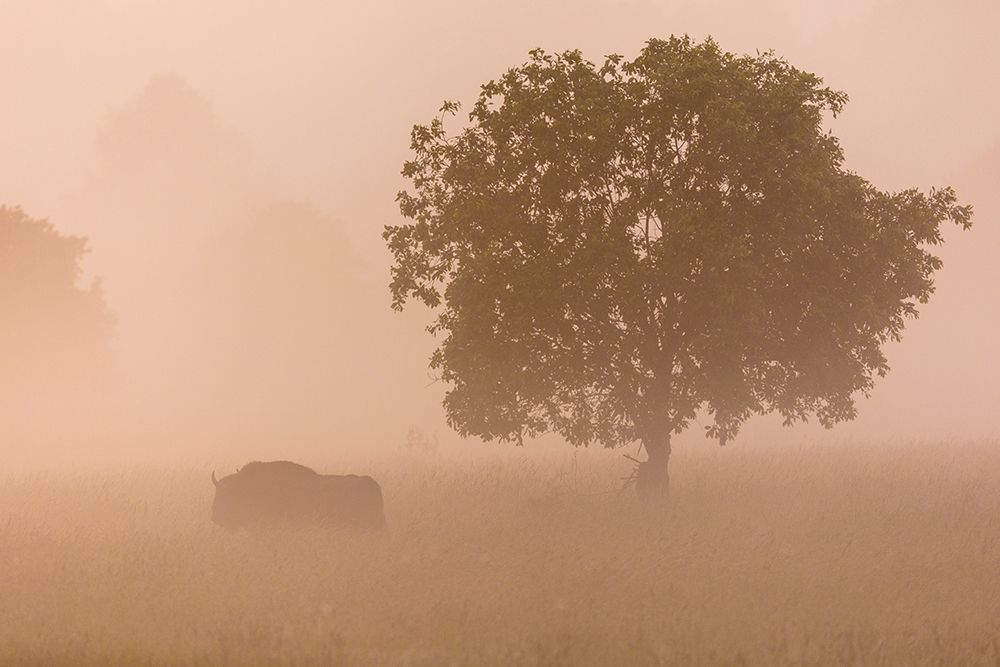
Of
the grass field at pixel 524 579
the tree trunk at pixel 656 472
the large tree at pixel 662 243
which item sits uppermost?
the large tree at pixel 662 243

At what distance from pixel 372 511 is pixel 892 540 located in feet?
29.6

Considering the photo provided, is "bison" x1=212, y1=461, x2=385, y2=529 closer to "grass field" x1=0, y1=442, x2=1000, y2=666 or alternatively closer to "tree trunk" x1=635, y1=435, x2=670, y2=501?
"grass field" x1=0, y1=442, x2=1000, y2=666

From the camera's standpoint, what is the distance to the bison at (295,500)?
71.1 feet

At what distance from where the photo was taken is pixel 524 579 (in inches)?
690

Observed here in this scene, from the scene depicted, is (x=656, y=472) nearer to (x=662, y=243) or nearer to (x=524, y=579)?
(x=662, y=243)

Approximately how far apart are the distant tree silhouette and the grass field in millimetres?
26968

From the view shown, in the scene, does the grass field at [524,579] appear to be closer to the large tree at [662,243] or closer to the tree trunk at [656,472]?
the tree trunk at [656,472]

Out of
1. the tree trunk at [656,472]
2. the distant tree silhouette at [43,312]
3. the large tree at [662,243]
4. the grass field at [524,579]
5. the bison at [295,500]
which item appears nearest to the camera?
the grass field at [524,579]

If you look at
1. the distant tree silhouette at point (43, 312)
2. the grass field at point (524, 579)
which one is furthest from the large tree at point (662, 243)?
the distant tree silhouette at point (43, 312)

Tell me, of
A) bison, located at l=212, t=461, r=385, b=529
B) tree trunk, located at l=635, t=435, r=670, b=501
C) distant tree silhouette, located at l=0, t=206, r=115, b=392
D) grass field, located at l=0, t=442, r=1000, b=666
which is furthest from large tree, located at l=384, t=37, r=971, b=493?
distant tree silhouette, located at l=0, t=206, r=115, b=392

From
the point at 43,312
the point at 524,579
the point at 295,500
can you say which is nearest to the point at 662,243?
the point at 524,579

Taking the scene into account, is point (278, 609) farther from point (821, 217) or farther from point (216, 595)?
point (821, 217)

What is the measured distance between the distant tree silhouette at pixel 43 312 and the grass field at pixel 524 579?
27.0 m

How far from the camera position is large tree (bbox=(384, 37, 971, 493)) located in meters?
23.1
